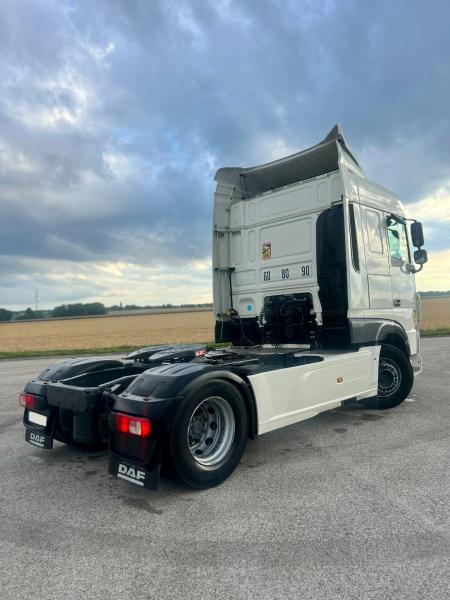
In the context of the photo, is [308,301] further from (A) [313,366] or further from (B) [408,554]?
(B) [408,554]

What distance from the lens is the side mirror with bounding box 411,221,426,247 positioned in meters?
6.21

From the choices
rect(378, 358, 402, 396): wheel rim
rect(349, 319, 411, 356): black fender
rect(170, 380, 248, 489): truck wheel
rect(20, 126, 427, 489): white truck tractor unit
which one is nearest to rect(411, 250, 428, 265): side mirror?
rect(20, 126, 427, 489): white truck tractor unit

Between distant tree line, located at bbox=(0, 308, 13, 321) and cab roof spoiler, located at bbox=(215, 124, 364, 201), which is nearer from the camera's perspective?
cab roof spoiler, located at bbox=(215, 124, 364, 201)

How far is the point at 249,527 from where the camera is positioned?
2914 millimetres

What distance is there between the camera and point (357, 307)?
17.5ft

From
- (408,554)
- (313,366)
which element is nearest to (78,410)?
(313,366)

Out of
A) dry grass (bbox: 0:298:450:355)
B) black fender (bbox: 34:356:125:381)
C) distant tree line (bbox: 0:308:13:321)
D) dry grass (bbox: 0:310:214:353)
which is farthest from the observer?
distant tree line (bbox: 0:308:13:321)

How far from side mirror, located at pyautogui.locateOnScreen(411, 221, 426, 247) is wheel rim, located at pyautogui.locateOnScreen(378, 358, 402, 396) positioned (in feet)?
5.67

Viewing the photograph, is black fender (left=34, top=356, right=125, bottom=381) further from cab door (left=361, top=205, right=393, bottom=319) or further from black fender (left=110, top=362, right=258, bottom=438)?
cab door (left=361, top=205, right=393, bottom=319)

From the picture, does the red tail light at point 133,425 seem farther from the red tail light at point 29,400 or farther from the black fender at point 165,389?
the red tail light at point 29,400

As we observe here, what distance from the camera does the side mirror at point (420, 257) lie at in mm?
6234

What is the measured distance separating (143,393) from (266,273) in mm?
3195

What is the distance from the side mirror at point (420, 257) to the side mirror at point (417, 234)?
10 cm

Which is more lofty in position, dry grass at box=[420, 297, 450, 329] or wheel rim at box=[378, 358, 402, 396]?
dry grass at box=[420, 297, 450, 329]
